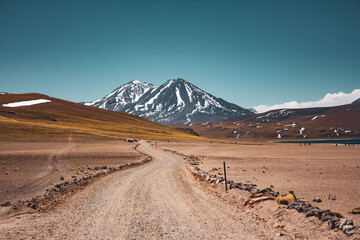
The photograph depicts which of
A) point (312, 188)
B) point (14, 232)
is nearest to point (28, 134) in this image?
point (14, 232)

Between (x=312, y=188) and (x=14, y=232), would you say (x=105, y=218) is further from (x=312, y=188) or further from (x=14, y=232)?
(x=312, y=188)

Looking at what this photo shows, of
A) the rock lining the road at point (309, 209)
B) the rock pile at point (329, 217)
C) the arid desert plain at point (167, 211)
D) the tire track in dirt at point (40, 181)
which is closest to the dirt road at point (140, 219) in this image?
Result: the arid desert plain at point (167, 211)

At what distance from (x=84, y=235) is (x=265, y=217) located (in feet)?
30.7

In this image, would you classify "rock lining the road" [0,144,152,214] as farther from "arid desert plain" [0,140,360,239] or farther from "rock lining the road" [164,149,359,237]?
"rock lining the road" [164,149,359,237]

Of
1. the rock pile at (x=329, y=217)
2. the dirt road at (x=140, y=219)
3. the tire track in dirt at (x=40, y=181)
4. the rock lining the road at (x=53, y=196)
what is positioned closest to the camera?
the rock pile at (x=329, y=217)

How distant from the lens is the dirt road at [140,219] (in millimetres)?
11669

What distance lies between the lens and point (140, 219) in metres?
13.8

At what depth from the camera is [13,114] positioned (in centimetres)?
11562

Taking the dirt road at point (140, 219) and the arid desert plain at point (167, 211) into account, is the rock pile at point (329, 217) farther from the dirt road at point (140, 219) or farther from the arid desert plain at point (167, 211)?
the dirt road at point (140, 219)

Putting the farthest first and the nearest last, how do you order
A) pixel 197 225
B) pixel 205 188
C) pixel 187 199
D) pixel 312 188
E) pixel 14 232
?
pixel 205 188 < pixel 312 188 < pixel 187 199 < pixel 197 225 < pixel 14 232

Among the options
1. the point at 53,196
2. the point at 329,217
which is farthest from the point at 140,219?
the point at 329,217

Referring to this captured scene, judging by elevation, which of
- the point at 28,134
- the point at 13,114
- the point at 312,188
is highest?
the point at 13,114

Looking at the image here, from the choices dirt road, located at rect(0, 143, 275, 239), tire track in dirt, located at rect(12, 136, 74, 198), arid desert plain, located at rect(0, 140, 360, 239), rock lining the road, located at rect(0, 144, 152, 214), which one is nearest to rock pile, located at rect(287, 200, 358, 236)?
arid desert plain, located at rect(0, 140, 360, 239)

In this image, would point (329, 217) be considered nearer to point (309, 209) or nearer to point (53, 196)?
point (309, 209)
